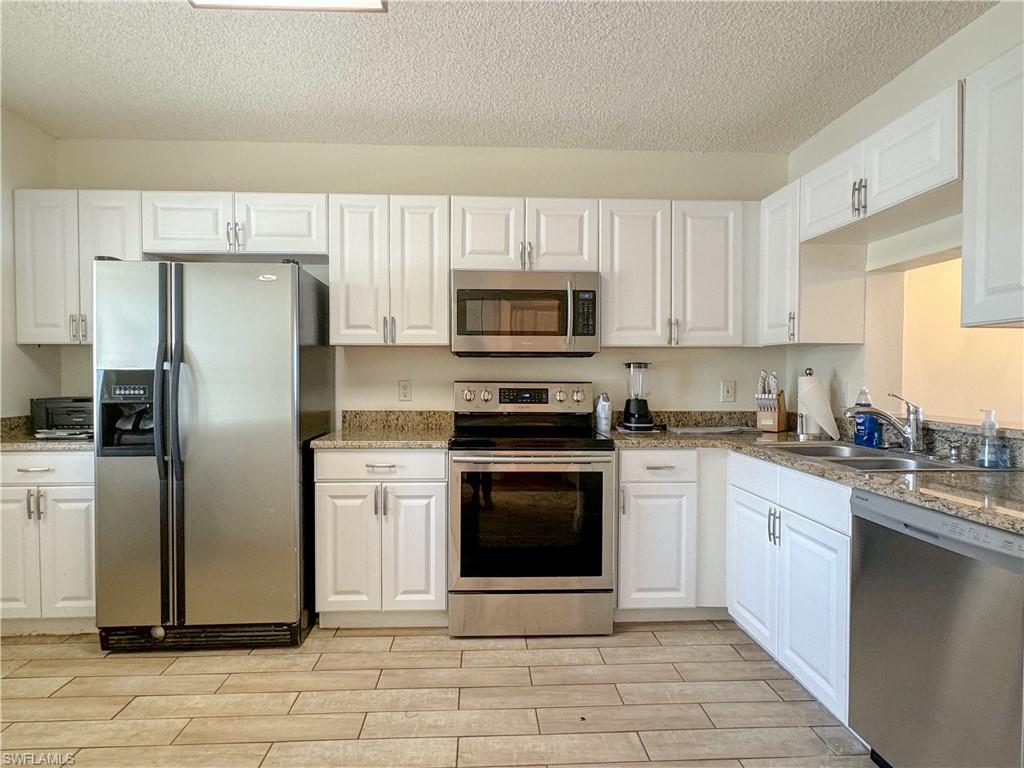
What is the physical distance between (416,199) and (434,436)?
1225 mm

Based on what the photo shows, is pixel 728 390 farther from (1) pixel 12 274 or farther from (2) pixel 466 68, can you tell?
(1) pixel 12 274

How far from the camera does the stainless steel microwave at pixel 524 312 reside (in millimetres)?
2754

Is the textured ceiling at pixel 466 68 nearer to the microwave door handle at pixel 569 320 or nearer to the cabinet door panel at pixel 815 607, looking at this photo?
the microwave door handle at pixel 569 320

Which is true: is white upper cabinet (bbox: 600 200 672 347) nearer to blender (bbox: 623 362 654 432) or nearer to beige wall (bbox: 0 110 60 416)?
blender (bbox: 623 362 654 432)

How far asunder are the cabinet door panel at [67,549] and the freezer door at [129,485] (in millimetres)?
194

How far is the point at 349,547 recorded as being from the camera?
102 inches

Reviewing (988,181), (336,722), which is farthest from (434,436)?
(988,181)

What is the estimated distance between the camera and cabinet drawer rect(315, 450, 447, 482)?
2.59 metres

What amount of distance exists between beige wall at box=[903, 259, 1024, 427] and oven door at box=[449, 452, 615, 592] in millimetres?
1501

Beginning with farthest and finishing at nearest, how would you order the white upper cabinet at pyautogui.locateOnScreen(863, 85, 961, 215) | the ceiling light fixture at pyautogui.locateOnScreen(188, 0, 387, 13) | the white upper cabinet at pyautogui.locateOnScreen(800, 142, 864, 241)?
1. the white upper cabinet at pyautogui.locateOnScreen(800, 142, 864, 241)
2. the white upper cabinet at pyautogui.locateOnScreen(863, 85, 961, 215)
3. the ceiling light fixture at pyautogui.locateOnScreen(188, 0, 387, 13)

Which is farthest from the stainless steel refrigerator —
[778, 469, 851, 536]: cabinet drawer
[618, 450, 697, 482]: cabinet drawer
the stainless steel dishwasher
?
the stainless steel dishwasher

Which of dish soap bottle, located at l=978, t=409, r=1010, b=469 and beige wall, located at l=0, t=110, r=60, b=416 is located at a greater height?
beige wall, located at l=0, t=110, r=60, b=416

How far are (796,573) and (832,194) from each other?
156 centimetres

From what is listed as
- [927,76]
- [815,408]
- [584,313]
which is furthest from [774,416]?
[927,76]
